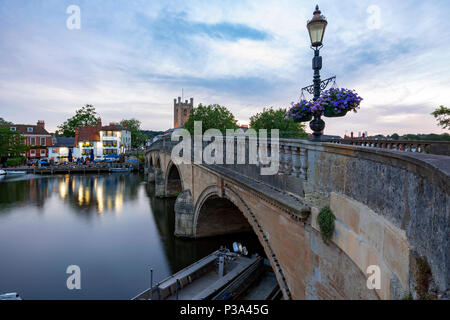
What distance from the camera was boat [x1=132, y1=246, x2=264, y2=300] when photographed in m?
11.1

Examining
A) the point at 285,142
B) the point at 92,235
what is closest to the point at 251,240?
the point at 92,235

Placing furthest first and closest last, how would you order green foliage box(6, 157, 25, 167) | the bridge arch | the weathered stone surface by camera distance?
green foliage box(6, 157, 25, 167) < the bridge arch < the weathered stone surface

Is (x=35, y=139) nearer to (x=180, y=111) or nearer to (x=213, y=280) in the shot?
(x=180, y=111)

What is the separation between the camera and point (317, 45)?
5.63m

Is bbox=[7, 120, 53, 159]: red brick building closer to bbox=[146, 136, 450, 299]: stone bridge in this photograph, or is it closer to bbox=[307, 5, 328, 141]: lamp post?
bbox=[146, 136, 450, 299]: stone bridge

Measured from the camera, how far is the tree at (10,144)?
57625 mm

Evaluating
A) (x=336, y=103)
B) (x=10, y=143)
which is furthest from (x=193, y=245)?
(x=10, y=143)

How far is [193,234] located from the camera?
19.1 metres

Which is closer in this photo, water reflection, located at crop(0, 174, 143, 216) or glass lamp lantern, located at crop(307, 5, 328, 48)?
glass lamp lantern, located at crop(307, 5, 328, 48)

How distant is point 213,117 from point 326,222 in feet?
149

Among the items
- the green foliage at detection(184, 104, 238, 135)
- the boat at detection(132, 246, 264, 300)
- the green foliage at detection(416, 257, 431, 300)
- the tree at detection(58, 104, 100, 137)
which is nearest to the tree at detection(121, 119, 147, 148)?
the tree at detection(58, 104, 100, 137)

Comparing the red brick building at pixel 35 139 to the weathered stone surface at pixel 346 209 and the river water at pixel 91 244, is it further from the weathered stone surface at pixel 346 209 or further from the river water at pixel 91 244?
the weathered stone surface at pixel 346 209
